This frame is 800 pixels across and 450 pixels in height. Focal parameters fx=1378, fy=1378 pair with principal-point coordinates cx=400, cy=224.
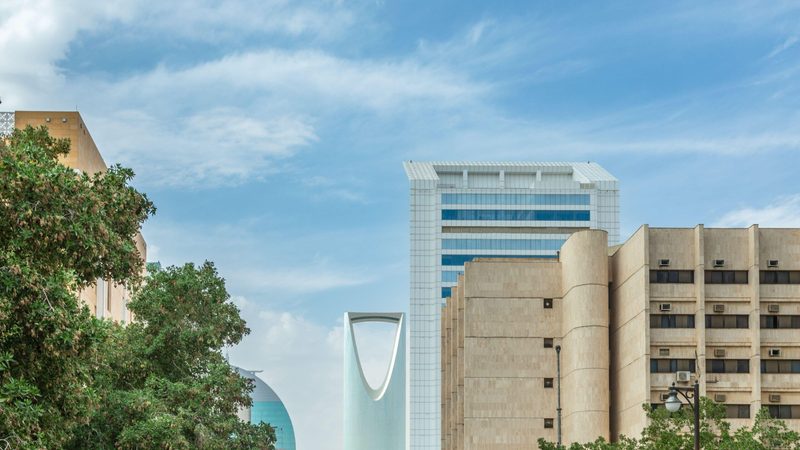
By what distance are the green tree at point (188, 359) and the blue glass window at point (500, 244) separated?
5137 inches

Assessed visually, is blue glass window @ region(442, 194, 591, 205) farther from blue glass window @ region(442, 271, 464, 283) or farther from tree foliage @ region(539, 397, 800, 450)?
tree foliage @ region(539, 397, 800, 450)

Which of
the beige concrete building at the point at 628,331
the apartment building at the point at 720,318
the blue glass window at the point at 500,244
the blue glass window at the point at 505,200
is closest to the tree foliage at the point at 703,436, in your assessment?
the apartment building at the point at 720,318

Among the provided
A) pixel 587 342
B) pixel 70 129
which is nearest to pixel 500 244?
pixel 70 129

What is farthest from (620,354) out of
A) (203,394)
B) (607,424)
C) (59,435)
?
(59,435)

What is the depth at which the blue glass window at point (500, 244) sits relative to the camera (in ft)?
634

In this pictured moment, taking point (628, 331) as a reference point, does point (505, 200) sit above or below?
above

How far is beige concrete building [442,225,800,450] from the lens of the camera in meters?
88.9

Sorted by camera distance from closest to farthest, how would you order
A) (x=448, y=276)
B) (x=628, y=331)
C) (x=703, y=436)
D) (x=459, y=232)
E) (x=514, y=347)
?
(x=703, y=436) → (x=628, y=331) → (x=514, y=347) → (x=448, y=276) → (x=459, y=232)

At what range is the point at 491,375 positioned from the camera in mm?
102875

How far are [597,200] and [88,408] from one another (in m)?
165

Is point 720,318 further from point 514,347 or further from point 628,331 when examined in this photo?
point 514,347

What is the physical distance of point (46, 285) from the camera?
1177 inches

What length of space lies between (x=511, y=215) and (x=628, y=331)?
334 ft

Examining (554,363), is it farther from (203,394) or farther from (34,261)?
(34,261)
